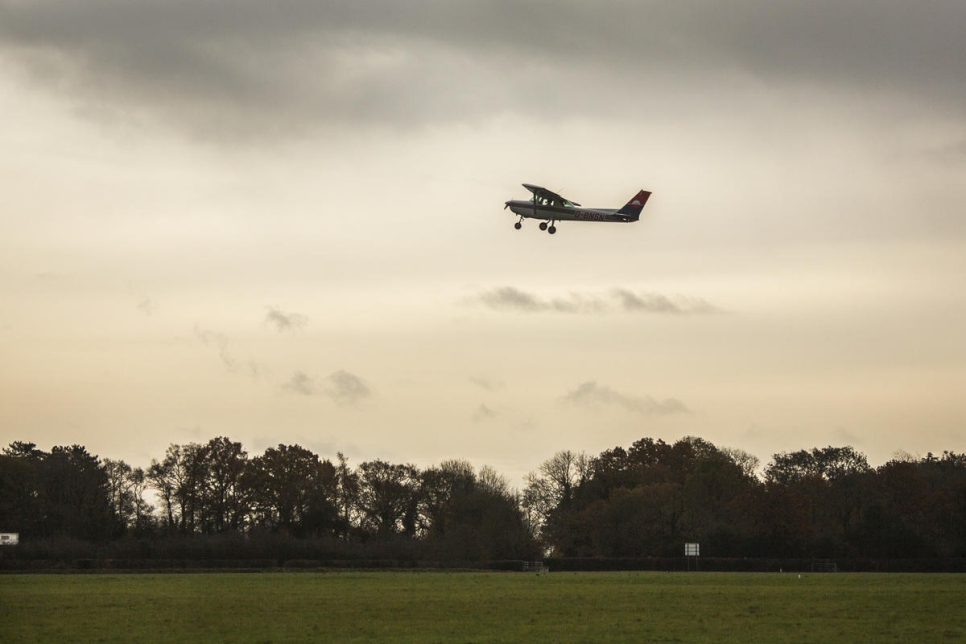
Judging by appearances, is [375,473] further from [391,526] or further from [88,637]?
[88,637]

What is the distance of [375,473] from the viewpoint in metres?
162

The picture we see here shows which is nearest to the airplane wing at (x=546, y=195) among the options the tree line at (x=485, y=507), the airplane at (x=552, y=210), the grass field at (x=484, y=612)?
the airplane at (x=552, y=210)

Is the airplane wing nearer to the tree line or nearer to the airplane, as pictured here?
the airplane

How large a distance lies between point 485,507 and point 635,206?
6400 cm

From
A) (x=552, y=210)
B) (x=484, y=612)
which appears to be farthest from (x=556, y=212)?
(x=484, y=612)

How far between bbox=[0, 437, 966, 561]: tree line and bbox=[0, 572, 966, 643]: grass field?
161 ft

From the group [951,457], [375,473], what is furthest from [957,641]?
[951,457]

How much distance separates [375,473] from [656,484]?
39.1 m

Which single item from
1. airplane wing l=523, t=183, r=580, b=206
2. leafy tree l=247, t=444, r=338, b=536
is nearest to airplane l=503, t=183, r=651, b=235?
airplane wing l=523, t=183, r=580, b=206

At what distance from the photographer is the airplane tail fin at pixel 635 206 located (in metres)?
88.8

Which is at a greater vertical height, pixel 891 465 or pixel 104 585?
pixel 891 465

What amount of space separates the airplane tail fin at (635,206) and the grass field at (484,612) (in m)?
26.8

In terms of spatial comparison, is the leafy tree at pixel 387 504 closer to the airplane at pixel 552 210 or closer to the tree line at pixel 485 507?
the tree line at pixel 485 507

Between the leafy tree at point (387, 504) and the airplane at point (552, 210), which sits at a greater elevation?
the airplane at point (552, 210)
